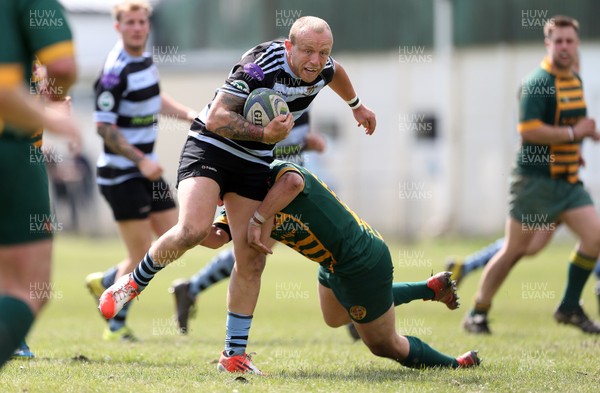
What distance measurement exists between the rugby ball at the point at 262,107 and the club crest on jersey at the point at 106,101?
260cm

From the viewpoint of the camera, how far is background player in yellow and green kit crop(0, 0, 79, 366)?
4.47 meters

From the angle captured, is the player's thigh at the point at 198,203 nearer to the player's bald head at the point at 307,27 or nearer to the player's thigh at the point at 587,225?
the player's bald head at the point at 307,27

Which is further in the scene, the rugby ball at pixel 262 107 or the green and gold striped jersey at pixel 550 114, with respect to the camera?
the green and gold striped jersey at pixel 550 114

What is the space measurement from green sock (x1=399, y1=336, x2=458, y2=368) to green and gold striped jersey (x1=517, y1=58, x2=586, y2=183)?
3161 mm

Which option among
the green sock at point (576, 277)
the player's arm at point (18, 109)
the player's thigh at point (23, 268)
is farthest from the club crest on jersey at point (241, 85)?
the green sock at point (576, 277)

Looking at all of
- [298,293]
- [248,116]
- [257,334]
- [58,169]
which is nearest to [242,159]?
[248,116]

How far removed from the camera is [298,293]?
1420cm

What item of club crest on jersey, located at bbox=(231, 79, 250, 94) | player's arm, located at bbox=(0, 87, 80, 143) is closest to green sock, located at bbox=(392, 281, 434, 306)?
club crest on jersey, located at bbox=(231, 79, 250, 94)

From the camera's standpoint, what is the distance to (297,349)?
7891mm

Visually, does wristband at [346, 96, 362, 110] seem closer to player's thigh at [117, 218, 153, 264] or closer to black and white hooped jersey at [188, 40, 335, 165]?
black and white hooped jersey at [188, 40, 335, 165]

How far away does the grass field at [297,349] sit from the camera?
5809 mm

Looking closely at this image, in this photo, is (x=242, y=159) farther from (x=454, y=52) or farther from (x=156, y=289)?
(x=454, y=52)

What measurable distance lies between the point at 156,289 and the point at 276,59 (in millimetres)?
9427

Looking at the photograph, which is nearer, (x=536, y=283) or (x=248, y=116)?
(x=248, y=116)
